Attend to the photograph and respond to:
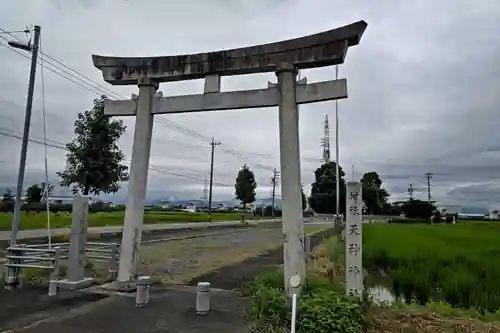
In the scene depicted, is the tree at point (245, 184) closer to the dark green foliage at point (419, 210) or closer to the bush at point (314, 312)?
the dark green foliage at point (419, 210)

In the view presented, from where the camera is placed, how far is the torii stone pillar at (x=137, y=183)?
834 centimetres

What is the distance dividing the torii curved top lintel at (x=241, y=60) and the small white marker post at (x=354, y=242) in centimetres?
234

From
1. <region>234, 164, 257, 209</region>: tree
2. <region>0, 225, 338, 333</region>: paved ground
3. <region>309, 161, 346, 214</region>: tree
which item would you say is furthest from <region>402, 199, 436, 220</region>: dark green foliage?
<region>0, 225, 338, 333</region>: paved ground

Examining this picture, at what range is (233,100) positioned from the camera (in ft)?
26.0

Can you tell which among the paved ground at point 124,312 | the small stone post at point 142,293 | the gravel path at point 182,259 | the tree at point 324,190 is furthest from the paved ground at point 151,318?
the tree at point 324,190

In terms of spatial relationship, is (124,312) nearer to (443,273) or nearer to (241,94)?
(241,94)

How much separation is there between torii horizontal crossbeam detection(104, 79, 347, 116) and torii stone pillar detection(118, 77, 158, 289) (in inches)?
9.2

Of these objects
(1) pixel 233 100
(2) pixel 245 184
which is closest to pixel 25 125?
(1) pixel 233 100

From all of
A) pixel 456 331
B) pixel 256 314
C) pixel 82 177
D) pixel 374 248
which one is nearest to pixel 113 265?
pixel 256 314

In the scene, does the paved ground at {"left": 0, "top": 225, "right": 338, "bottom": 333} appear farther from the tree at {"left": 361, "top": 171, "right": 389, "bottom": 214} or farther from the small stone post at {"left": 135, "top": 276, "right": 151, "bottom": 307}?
the tree at {"left": 361, "top": 171, "right": 389, "bottom": 214}

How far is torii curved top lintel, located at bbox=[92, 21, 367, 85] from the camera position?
706cm

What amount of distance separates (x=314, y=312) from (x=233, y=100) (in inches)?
162

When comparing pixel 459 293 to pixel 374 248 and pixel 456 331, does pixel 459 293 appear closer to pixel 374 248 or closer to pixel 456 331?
pixel 456 331

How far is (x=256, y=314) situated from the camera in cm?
622
